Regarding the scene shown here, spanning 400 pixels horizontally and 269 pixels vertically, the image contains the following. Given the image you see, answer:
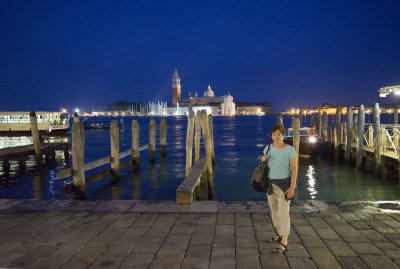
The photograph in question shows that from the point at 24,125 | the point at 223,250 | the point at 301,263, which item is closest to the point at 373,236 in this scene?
the point at 301,263

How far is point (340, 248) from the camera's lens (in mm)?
4152

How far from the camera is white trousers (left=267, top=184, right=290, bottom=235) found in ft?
13.4

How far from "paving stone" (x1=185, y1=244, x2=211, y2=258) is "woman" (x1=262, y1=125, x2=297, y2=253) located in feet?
2.74

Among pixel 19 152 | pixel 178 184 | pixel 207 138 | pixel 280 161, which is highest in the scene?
pixel 280 161

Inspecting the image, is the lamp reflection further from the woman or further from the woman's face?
the woman's face

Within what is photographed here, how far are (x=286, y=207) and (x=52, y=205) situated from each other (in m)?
4.53

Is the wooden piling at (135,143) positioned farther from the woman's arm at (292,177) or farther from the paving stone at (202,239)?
the woman's arm at (292,177)

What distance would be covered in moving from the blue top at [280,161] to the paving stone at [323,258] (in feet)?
3.20

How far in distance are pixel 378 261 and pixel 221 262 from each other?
1.79 m

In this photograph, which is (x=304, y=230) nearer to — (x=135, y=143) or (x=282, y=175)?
(x=282, y=175)

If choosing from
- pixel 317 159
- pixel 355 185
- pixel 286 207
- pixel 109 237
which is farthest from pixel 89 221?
pixel 317 159

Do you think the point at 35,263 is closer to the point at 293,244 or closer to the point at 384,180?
the point at 293,244

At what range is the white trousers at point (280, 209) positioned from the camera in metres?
4.08

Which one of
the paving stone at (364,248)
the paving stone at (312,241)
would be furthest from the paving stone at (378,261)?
the paving stone at (312,241)
